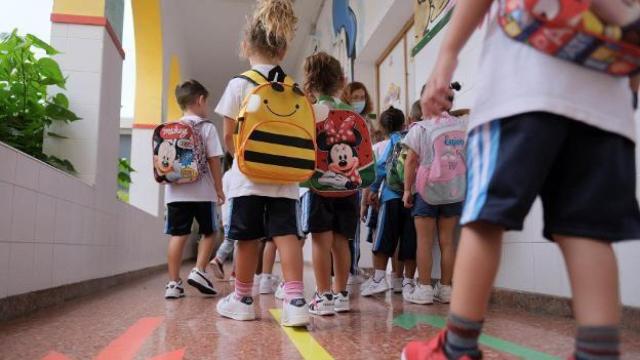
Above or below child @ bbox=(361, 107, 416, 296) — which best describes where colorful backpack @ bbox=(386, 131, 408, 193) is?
above

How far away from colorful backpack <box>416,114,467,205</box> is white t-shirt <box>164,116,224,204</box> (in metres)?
1.32

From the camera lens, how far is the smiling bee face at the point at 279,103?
216 cm

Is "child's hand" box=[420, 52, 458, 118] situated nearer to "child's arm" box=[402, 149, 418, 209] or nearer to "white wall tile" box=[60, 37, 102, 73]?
"child's arm" box=[402, 149, 418, 209]

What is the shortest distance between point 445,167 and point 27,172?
2207 millimetres

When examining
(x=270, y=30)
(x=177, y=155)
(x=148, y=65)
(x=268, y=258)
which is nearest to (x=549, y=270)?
(x=270, y=30)

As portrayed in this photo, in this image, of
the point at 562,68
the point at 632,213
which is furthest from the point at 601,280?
the point at 562,68

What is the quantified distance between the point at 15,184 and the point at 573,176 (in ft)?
7.98

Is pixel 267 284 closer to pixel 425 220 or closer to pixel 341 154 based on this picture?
pixel 425 220

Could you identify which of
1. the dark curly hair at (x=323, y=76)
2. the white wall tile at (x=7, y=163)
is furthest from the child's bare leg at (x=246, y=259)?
the white wall tile at (x=7, y=163)

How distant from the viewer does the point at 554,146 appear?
99 cm

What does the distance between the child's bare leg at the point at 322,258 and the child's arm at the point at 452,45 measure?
151cm

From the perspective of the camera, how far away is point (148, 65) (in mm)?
7273

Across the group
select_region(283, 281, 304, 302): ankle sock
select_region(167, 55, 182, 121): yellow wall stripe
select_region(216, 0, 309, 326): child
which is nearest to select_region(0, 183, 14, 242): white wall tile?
select_region(216, 0, 309, 326): child

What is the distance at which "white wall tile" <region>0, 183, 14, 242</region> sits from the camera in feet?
7.61
